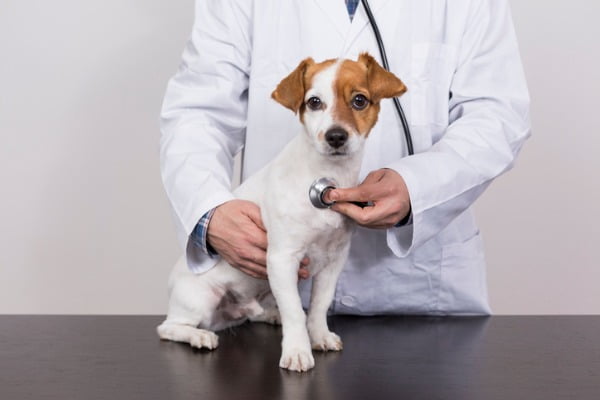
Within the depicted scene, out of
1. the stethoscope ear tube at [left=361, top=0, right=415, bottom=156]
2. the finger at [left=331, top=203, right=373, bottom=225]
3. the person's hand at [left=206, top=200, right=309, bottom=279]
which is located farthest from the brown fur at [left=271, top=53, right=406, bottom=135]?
the stethoscope ear tube at [left=361, top=0, right=415, bottom=156]

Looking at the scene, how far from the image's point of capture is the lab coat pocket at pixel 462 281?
170 centimetres

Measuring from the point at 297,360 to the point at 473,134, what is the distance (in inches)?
23.4

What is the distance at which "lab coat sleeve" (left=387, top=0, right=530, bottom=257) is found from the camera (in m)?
1.42

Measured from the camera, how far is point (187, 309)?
1.47 metres

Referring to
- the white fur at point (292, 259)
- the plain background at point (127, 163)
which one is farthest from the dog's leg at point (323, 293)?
the plain background at point (127, 163)

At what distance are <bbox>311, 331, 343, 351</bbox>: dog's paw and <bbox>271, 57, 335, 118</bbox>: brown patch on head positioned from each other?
37 centimetres

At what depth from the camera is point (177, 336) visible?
55.6 inches

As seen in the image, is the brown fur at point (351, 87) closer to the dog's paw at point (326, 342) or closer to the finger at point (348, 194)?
the finger at point (348, 194)

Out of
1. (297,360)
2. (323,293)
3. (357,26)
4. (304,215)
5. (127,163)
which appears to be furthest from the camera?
(127,163)

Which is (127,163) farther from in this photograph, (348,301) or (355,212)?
(355,212)

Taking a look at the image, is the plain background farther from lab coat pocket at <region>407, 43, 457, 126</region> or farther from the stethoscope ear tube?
the stethoscope ear tube

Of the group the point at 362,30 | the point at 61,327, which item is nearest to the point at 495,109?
the point at 362,30

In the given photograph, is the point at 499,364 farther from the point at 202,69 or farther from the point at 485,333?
the point at 202,69

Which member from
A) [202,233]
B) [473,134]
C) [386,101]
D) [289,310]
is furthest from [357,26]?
[289,310]
